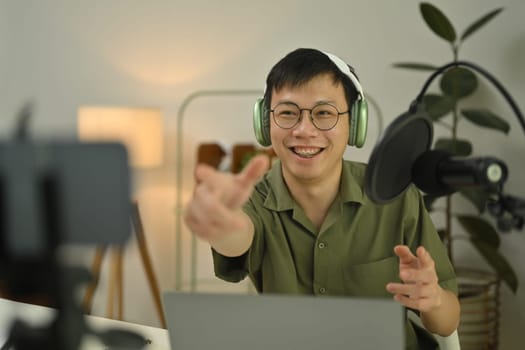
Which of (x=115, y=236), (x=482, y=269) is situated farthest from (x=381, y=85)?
(x=115, y=236)

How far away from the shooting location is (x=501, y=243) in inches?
102

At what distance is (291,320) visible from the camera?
0.60m

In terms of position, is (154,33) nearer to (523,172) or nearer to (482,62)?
(482,62)

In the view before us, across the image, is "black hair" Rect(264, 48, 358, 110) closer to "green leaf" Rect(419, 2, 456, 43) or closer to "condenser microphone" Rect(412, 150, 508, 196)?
"condenser microphone" Rect(412, 150, 508, 196)

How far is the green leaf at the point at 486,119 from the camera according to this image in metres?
2.33

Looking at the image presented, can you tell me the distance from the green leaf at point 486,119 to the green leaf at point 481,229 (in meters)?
0.37

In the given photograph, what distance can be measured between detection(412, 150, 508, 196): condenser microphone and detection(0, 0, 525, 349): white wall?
186 centimetres

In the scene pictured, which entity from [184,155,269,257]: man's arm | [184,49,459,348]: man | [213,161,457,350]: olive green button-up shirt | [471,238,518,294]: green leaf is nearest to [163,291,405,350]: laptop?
[184,155,269,257]: man's arm

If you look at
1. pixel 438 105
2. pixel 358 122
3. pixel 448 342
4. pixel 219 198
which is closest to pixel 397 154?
pixel 219 198

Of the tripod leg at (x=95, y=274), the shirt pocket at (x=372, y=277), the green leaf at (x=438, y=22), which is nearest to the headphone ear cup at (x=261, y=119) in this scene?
the shirt pocket at (x=372, y=277)

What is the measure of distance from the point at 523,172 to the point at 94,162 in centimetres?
250

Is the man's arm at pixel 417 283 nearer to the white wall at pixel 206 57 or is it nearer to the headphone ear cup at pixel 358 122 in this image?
the headphone ear cup at pixel 358 122

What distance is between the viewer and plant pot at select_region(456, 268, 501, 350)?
2.34 m

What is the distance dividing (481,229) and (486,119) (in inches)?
17.0
